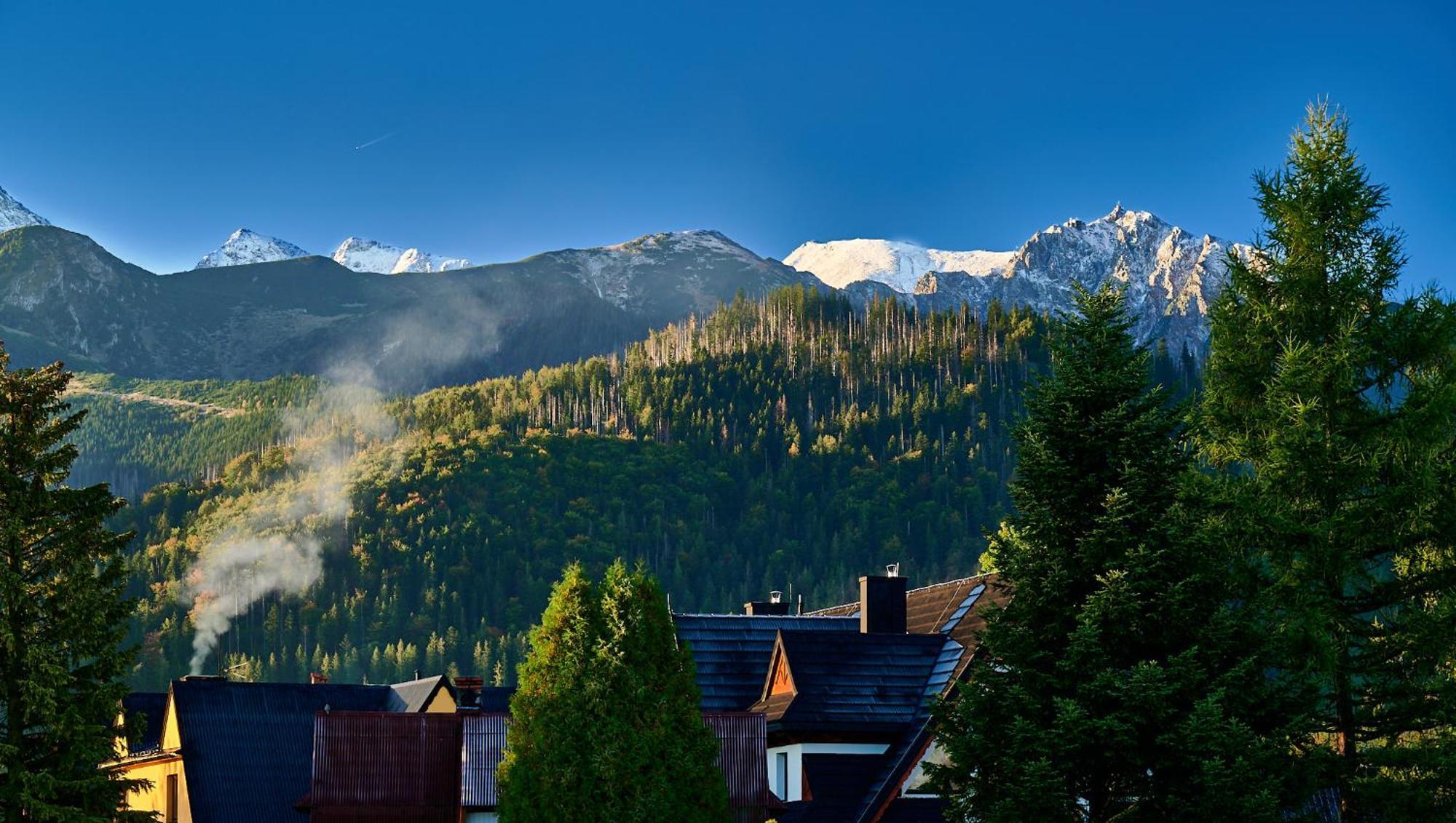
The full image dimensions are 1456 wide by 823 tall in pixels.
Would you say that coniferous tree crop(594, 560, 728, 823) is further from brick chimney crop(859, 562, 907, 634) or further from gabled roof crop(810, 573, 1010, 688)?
brick chimney crop(859, 562, 907, 634)

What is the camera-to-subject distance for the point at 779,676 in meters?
37.8

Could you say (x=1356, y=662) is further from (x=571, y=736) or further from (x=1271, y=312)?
(x=571, y=736)

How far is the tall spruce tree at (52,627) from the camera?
28984 mm

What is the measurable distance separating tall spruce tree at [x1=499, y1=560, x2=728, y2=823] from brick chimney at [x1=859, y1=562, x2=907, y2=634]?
12.6 metres

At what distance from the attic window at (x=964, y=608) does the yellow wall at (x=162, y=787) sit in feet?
78.2

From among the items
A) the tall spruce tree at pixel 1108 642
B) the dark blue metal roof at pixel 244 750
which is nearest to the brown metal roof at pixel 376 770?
the dark blue metal roof at pixel 244 750

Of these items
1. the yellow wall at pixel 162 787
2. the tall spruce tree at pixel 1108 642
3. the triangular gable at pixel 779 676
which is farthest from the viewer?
the yellow wall at pixel 162 787

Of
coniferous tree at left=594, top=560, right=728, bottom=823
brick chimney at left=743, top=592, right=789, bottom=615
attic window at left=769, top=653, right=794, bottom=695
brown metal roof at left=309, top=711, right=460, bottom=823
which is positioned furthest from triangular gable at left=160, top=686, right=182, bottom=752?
coniferous tree at left=594, top=560, right=728, bottom=823

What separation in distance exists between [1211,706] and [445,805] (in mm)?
20436

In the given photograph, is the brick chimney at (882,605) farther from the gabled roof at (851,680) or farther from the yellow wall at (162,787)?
the yellow wall at (162,787)

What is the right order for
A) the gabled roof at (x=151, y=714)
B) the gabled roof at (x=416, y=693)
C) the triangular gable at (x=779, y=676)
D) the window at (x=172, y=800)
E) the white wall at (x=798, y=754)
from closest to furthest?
the white wall at (x=798, y=754), the triangular gable at (x=779, y=676), the window at (x=172, y=800), the gabled roof at (x=151, y=714), the gabled roof at (x=416, y=693)

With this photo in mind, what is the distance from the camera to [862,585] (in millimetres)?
42906

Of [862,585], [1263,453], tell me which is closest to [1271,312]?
[1263,453]

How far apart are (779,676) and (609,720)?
29.1 feet
